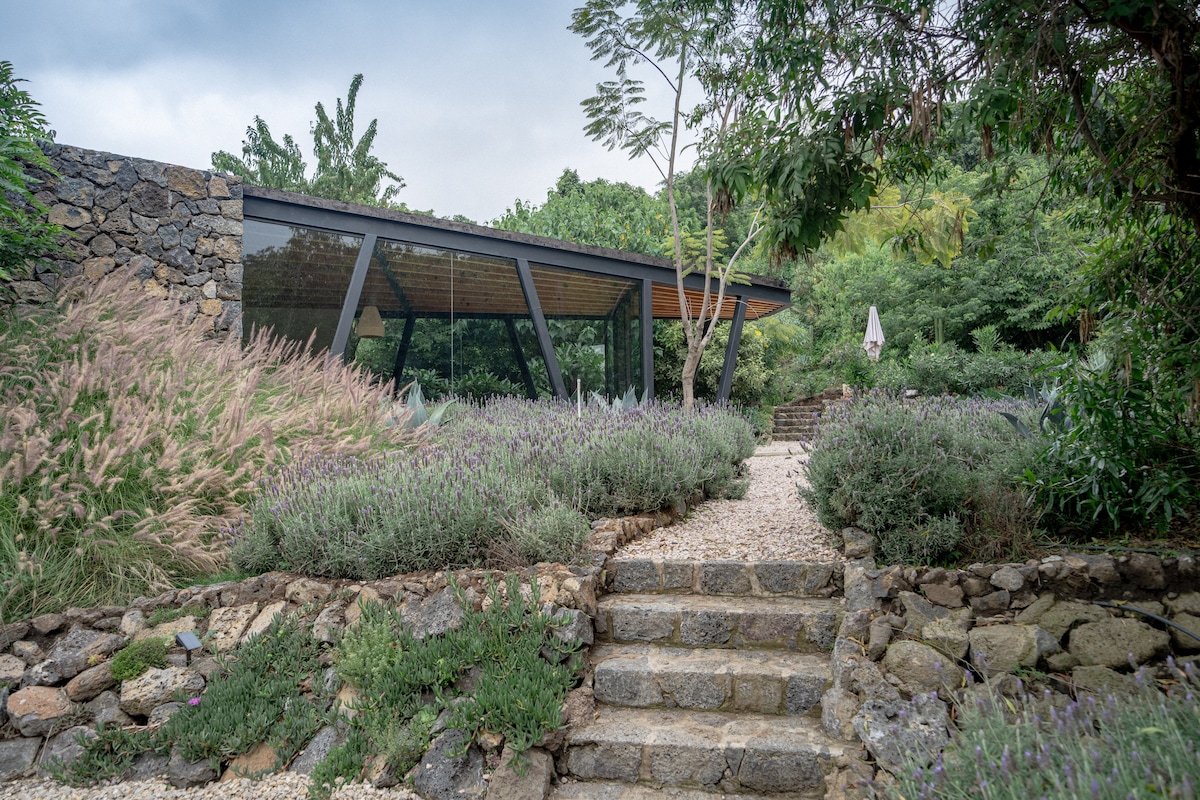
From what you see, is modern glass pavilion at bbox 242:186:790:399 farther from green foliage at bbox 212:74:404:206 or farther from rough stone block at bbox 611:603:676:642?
green foliage at bbox 212:74:404:206

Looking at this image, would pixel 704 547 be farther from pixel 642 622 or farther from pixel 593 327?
pixel 593 327

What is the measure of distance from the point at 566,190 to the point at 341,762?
27028 mm

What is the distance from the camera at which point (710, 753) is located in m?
2.97

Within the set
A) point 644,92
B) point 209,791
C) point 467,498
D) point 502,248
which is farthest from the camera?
point 644,92

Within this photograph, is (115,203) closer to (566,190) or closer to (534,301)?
(534,301)

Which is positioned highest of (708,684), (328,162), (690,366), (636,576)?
(328,162)

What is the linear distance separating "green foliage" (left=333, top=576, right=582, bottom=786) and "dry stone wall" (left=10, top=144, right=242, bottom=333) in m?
4.86

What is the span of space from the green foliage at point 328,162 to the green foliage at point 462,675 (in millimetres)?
22037

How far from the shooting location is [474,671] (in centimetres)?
334

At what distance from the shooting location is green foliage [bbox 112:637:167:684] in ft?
12.0

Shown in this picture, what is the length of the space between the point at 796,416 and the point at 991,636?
14.0 meters

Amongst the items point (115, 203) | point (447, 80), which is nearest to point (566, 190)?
point (447, 80)

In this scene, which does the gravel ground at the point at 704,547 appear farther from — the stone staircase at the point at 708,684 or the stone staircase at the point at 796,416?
the stone staircase at the point at 796,416

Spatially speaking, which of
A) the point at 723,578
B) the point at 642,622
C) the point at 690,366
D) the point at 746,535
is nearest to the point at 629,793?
the point at 642,622
